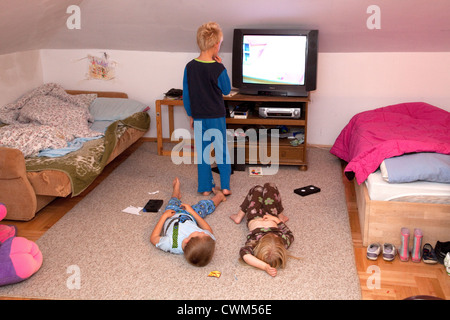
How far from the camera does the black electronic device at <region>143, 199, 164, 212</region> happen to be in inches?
130

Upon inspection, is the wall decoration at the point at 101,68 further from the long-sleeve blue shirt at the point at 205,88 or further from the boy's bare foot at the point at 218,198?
the boy's bare foot at the point at 218,198

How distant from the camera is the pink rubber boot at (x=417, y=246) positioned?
2.59m

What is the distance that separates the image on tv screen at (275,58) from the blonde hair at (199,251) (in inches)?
80.0

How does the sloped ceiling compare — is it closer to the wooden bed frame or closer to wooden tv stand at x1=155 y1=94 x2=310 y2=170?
wooden tv stand at x1=155 y1=94 x2=310 y2=170

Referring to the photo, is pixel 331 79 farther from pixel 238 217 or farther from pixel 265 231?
pixel 265 231

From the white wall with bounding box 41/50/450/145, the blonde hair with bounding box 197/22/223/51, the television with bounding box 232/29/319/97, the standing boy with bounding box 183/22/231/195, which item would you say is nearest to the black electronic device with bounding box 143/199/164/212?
the standing boy with bounding box 183/22/231/195

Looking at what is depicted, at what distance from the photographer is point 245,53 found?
13.6 ft

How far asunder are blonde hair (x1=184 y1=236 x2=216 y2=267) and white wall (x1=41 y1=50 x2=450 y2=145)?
2472 mm

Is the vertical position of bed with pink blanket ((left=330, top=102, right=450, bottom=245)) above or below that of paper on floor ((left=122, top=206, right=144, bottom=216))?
above

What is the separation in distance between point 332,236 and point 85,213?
1.70 metres

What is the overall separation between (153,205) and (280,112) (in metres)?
1.45

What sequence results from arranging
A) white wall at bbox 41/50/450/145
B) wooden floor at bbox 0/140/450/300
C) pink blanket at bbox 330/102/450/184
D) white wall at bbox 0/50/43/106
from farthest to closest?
white wall at bbox 41/50/450/145 → white wall at bbox 0/50/43/106 → pink blanket at bbox 330/102/450/184 → wooden floor at bbox 0/140/450/300

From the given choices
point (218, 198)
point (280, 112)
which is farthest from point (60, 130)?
point (280, 112)
